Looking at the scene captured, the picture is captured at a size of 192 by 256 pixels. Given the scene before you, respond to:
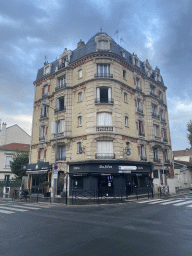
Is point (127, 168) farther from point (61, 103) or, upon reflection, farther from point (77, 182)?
point (61, 103)

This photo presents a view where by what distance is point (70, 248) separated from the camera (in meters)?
5.75

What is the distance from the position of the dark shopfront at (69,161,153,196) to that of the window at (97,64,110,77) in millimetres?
11394

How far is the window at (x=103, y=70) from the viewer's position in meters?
25.1

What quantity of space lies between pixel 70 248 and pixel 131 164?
60.3 feet

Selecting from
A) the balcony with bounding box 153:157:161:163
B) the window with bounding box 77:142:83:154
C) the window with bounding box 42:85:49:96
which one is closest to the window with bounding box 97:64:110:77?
the window with bounding box 77:142:83:154

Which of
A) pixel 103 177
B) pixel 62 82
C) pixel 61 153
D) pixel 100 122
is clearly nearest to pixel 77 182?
pixel 103 177

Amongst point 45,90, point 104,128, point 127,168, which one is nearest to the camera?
point 127,168

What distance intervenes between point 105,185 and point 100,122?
7.44 m

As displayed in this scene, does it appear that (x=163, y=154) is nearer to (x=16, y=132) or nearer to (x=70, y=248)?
(x=70, y=248)

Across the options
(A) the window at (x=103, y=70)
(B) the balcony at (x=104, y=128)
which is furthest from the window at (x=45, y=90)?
(B) the balcony at (x=104, y=128)

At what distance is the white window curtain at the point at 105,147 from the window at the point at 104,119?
2326 mm

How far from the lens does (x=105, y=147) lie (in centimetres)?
2294

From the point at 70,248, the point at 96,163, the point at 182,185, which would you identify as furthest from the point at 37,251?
the point at 182,185

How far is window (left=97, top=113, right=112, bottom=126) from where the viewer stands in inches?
928
